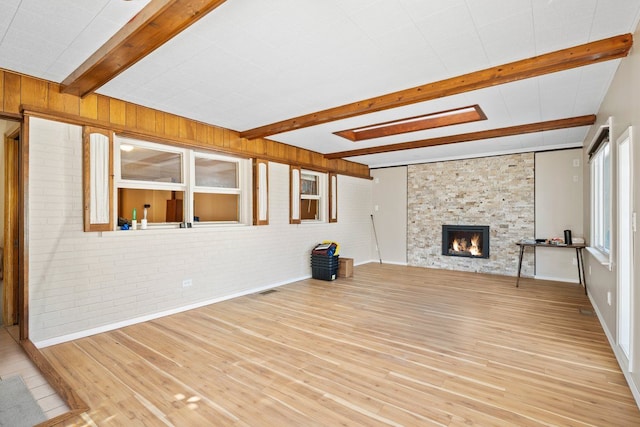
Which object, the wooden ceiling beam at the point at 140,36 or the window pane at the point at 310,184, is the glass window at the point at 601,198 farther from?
the window pane at the point at 310,184

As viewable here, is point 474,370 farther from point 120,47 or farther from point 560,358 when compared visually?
point 120,47

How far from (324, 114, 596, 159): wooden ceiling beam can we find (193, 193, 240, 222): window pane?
2.54 meters

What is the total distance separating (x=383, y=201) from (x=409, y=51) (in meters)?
5.89

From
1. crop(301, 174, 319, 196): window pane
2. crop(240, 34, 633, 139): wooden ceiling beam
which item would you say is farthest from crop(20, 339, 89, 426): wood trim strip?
crop(301, 174, 319, 196): window pane

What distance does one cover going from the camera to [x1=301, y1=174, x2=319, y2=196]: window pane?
6703mm

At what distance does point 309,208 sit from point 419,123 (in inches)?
119

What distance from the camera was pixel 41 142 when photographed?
3.10 meters

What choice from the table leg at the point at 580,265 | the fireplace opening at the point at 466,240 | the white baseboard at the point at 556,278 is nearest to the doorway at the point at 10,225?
the fireplace opening at the point at 466,240

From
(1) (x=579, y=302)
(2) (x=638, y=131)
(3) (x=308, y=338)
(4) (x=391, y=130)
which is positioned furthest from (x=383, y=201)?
(2) (x=638, y=131)

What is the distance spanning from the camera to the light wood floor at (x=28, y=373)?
2.16 m

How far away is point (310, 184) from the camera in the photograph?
22.6 feet

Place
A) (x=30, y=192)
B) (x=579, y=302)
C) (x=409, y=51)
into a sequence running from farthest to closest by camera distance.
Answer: (x=579, y=302)
(x=30, y=192)
(x=409, y=51)

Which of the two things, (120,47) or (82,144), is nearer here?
(120,47)

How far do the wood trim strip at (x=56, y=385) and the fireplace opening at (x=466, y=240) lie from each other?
6.87 m
